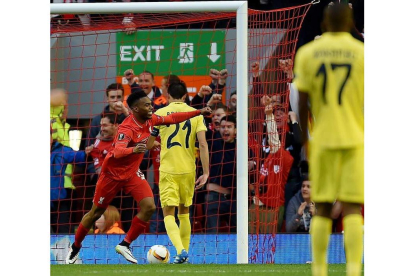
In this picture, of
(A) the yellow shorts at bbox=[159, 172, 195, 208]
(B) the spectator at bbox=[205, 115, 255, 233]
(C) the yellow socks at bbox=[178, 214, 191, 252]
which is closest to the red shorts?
(A) the yellow shorts at bbox=[159, 172, 195, 208]

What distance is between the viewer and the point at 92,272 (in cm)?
743

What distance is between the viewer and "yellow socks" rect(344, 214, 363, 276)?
5328mm

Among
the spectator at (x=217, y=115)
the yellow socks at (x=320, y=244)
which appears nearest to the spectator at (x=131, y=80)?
the spectator at (x=217, y=115)

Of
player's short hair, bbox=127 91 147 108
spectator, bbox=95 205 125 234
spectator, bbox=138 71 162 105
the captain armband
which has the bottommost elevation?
spectator, bbox=95 205 125 234

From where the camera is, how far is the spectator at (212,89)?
34.5ft

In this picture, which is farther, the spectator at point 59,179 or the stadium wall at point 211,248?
the spectator at point 59,179

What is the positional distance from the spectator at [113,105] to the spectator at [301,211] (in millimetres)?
2064

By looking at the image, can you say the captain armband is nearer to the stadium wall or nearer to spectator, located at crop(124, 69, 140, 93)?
Result: the stadium wall

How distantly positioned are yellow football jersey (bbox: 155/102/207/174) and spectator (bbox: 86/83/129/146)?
1.18 meters

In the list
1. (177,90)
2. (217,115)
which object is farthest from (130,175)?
(217,115)

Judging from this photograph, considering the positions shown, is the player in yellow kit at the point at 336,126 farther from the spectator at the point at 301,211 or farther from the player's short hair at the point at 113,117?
the player's short hair at the point at 113,117

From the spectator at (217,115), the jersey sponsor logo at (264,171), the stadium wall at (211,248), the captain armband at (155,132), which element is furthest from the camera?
the spectator at (217,115)
